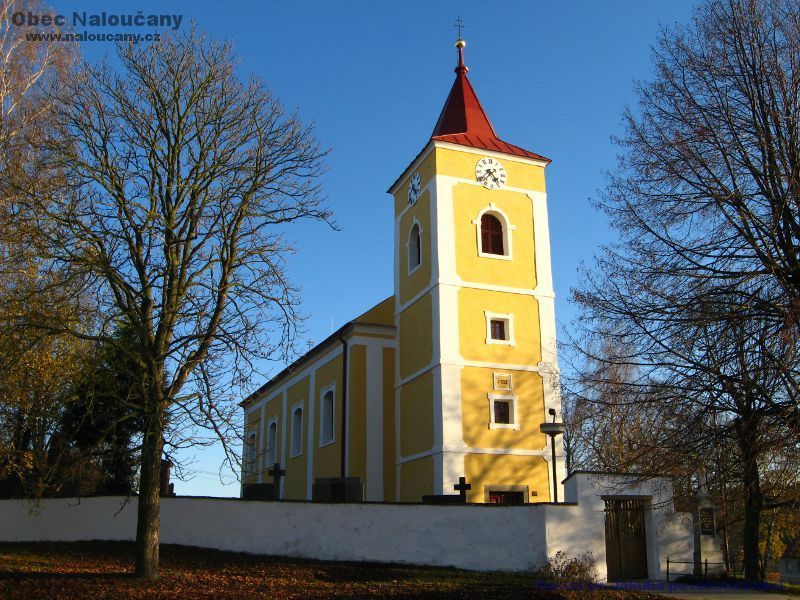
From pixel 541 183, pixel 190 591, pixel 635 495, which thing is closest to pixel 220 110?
pixel 190 591

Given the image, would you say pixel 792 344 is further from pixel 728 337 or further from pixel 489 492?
pixel 489 492

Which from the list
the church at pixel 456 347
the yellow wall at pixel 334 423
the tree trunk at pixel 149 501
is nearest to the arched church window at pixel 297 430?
the yellow wall at pixel 334 423

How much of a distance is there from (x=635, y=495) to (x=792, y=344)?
7.97 metres

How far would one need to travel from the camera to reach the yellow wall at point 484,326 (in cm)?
2452

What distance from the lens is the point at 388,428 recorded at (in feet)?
88.1

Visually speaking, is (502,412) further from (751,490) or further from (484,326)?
(751,490)

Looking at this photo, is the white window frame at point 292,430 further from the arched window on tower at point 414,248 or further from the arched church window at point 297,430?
the arched window on tower at point 414,248

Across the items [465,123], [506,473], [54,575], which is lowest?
[54,575]

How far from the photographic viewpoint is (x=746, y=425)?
37.6ft

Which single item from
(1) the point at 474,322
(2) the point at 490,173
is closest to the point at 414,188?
(2) the point at 490,173

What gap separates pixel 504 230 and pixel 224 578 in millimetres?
16493

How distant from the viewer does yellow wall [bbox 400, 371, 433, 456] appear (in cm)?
2414

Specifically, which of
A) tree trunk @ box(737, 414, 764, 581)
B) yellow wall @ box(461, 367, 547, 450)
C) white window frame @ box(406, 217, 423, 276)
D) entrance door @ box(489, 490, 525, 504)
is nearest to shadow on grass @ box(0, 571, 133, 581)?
tree trunk @ box(737, 414, 764, 581)

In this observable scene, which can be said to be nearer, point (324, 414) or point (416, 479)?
point (416, 479)
